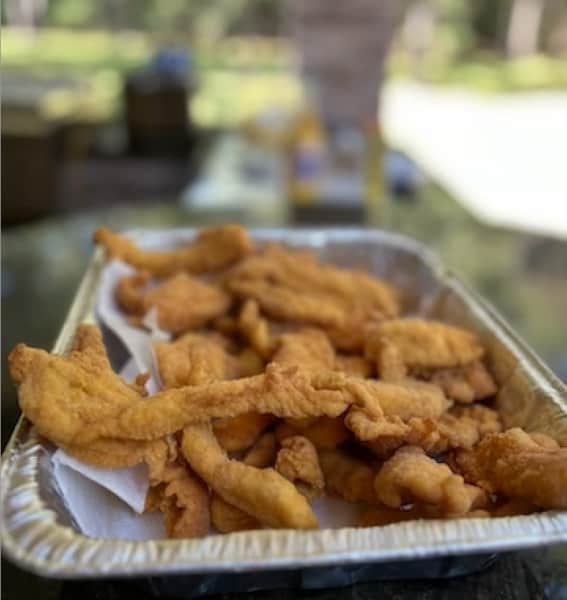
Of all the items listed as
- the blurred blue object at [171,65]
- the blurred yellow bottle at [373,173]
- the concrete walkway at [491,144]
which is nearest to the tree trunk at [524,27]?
the concrete walkway at [491,144]

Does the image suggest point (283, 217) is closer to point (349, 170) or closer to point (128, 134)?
point (349, 170)

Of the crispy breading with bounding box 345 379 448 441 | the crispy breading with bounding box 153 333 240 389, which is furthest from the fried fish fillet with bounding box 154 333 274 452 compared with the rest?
the crispy breading with bounding box 345 379 448 441

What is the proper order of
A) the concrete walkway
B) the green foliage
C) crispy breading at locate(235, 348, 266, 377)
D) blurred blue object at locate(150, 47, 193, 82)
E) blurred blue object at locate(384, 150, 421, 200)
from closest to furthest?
crispy breading at locate(235, 348, 266, 377), blurred blue object at locate(384, 150, 421, 200), blurred blue object at locate(150, 47, 193, 82), the concrete walkway, the green foliage

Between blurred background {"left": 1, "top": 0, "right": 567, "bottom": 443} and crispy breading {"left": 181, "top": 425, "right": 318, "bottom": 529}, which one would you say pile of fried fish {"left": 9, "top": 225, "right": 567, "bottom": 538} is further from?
blurred background {"left": 1, "top": 0, "right": 567, "bottom": 443}

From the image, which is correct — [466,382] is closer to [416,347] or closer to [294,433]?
[416,347]

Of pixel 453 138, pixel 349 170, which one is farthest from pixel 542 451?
pixel 453 138

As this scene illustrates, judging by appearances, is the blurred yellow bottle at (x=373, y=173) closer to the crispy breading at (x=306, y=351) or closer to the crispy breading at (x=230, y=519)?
the crispy breading at (x=306, y=351)

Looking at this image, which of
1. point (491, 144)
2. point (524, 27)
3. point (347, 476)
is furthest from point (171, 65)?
point (524, 27)
